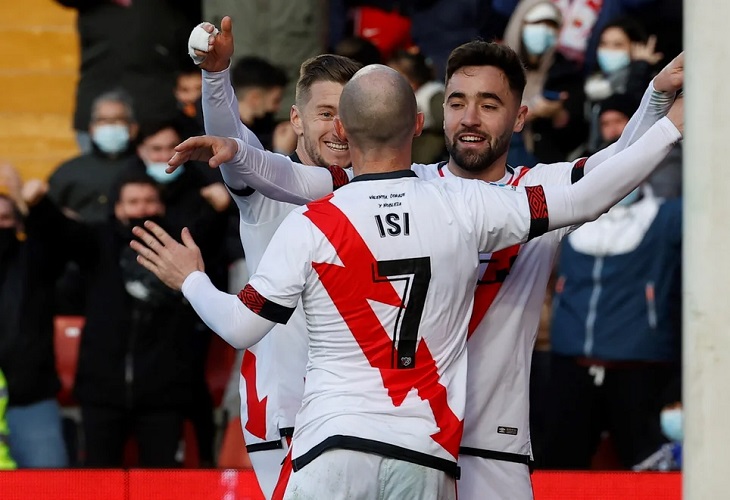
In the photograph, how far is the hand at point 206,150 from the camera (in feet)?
15.1

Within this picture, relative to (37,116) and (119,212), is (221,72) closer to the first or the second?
(119,212)

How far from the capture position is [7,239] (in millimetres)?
8156

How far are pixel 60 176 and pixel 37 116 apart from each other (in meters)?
1.02

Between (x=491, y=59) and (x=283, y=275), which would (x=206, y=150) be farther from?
(x=491, y=59)

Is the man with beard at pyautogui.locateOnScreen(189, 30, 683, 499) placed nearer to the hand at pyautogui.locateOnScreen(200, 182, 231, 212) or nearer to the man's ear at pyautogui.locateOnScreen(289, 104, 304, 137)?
the man's ear at pyautogui.locateOnScreen(289, 104, 304, 137)

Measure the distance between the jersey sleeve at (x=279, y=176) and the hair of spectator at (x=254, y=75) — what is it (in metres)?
3.53

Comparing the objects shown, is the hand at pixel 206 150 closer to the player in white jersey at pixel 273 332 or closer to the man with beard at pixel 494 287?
the man with beard at pixel 494 287

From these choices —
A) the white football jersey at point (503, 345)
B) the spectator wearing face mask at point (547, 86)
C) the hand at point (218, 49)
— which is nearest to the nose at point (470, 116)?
the white football jersey at point (503, 345)

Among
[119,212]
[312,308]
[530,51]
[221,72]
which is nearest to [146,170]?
[119,212]

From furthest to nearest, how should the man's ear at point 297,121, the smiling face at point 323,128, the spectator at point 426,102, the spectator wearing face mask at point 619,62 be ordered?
the spectator wearing face mask at point 619,62, the spectator at point 426,102, the man's ear at point 297,121, the smiling face at point 323,128

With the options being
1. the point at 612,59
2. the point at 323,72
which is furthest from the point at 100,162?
the point at 323,72

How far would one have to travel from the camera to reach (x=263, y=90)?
28.2ft

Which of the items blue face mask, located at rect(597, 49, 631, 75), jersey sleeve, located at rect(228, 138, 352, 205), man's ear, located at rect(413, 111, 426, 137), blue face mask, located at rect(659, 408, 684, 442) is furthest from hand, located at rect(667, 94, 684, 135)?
blue face mask, located at rect(597, 49, 631, 75)

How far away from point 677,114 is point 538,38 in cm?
403
